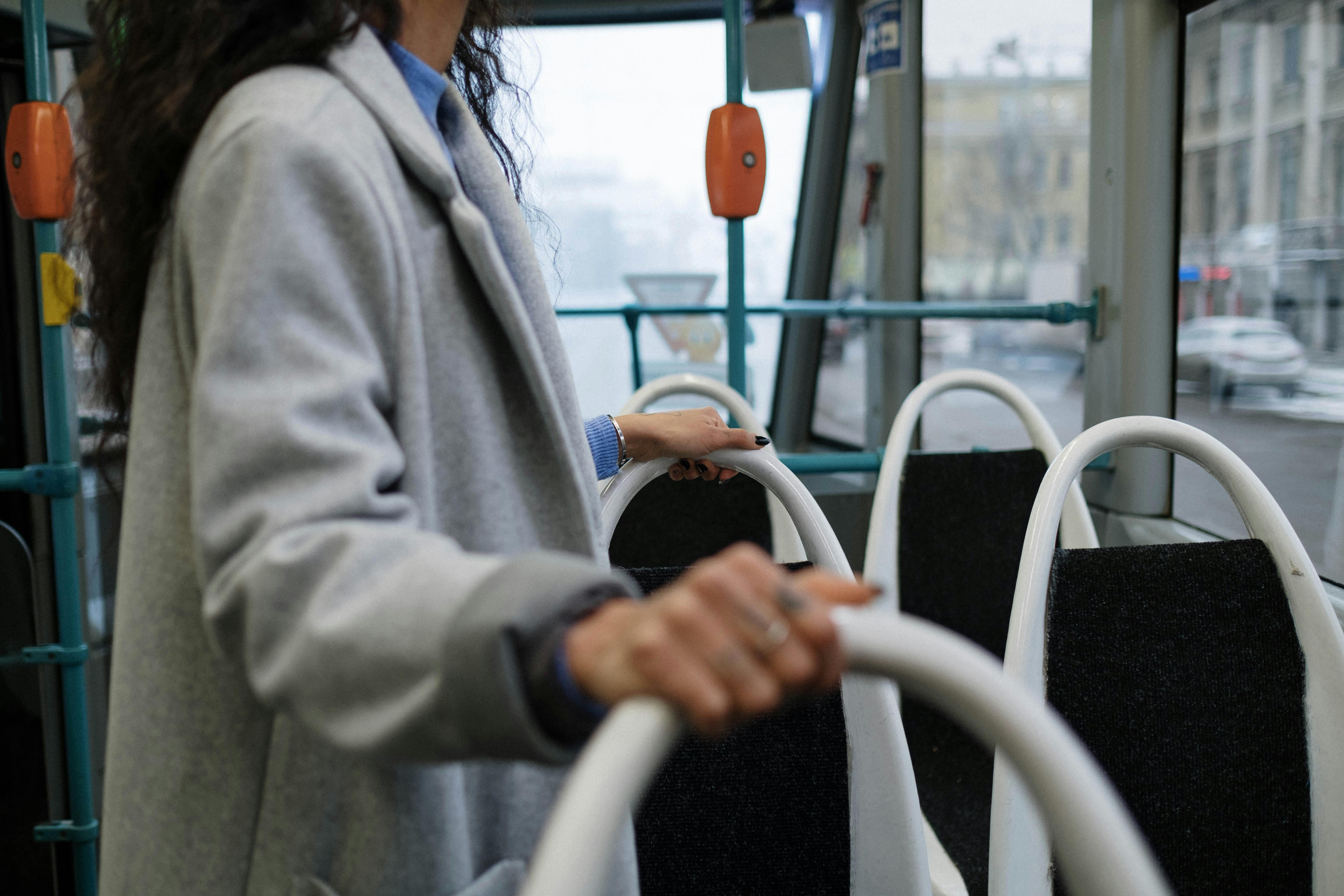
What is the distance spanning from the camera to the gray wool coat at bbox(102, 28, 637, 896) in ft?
1.34

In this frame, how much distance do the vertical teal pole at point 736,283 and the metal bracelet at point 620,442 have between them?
907 mm

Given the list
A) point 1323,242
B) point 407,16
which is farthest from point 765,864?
point 1323,242

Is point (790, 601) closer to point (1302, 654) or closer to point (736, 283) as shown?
point (1302, 654)

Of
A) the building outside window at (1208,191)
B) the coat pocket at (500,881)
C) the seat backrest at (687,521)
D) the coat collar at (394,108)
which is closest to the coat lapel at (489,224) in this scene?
the coat collar at (394,108)

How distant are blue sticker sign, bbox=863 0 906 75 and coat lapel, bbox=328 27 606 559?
191cm

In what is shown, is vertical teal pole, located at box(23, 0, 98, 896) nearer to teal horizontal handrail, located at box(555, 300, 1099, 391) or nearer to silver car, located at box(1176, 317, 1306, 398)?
teal horizontal handrail, located at box(555, 300, 1099, 391)

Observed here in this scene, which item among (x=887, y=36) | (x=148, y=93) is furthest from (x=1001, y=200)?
(x=148, y=93)

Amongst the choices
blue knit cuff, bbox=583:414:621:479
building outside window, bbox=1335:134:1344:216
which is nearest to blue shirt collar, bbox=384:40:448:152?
blue knit cuff, bbox=583:414:621:479

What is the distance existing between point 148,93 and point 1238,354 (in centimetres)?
183

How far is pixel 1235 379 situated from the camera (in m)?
1.86

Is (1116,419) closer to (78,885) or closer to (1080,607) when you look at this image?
(1080,607)

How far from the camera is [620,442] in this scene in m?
0.89

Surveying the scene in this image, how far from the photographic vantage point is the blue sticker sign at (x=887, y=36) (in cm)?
231

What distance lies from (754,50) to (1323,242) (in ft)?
6.29
